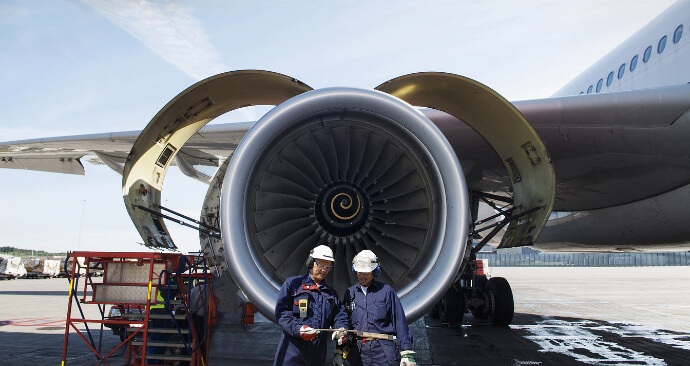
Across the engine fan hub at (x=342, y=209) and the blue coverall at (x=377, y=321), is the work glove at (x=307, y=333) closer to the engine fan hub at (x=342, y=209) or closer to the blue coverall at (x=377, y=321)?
the blue coverall at (x=377, y=321)

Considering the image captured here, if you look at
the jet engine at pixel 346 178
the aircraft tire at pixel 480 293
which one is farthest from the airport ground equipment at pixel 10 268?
the jet engine at pixel 346 178

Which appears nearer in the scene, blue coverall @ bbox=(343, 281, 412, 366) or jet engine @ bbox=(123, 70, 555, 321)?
blue coverall @ bbox=(343, 281, 412, 366)

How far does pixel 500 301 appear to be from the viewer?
335 inches

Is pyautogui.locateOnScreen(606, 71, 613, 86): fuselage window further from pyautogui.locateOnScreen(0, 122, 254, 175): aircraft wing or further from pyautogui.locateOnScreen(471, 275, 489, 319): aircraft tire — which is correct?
pyautogui.locateOnScreen(0, 122, 254, 175): aircraft wing

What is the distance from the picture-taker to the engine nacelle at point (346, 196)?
3.17m

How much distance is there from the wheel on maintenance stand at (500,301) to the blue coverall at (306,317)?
5936 mm

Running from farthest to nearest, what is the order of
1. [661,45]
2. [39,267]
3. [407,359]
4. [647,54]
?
[39,267] < [647,54] < [661,45] < [407,359]

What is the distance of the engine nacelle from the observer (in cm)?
317

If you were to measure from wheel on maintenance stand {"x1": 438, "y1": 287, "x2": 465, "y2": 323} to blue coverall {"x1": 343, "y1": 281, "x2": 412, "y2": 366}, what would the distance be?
5.35m

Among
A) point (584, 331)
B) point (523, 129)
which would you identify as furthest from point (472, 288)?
point (523, 129)

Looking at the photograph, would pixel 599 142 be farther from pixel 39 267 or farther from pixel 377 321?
pixel 39 267

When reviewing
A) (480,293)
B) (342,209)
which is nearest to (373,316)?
(342,209)

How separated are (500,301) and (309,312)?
20.4 ft

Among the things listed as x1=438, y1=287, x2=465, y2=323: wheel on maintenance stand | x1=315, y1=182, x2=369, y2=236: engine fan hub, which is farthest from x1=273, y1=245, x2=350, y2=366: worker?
x1=438, y1=287, x2=465, y2=323: wheel on maintenance stand
